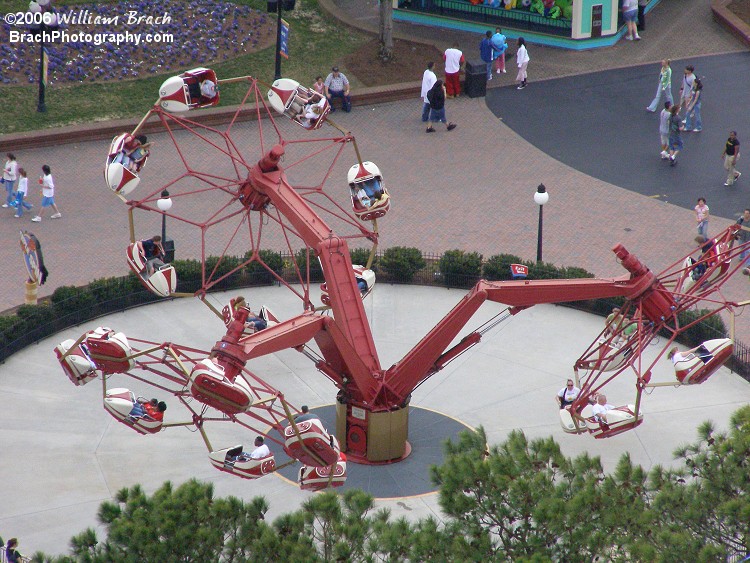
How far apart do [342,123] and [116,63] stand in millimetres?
7631

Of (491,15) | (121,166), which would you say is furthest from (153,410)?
(491,15)

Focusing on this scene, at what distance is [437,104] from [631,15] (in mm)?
9853

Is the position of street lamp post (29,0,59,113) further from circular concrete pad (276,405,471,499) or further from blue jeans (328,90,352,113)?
circular concrete pad (276,405,471,499)

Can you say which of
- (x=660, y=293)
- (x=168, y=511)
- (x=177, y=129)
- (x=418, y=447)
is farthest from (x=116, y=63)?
(x=168, y=511)

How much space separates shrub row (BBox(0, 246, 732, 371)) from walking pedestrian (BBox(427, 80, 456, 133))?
827 centimetres

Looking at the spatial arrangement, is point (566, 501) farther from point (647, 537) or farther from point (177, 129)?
point (177, 129)

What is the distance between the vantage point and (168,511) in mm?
18016

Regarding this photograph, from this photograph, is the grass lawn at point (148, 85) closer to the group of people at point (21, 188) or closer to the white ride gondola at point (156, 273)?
the group of people at point (21, 188)

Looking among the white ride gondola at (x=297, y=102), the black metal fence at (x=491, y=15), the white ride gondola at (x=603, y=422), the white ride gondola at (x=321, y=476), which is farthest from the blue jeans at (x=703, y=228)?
the white ride gondola at (x=321, y=476)

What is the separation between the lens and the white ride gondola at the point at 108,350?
22.7 m

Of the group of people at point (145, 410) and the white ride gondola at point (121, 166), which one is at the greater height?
the white ride gondola at point (121, 166)

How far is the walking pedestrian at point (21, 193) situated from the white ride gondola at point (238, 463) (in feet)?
49.8

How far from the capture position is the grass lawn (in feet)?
135

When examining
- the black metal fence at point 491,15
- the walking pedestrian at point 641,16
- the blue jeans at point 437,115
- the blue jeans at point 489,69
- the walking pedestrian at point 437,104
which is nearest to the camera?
the walking pedestrian at point 437,104
